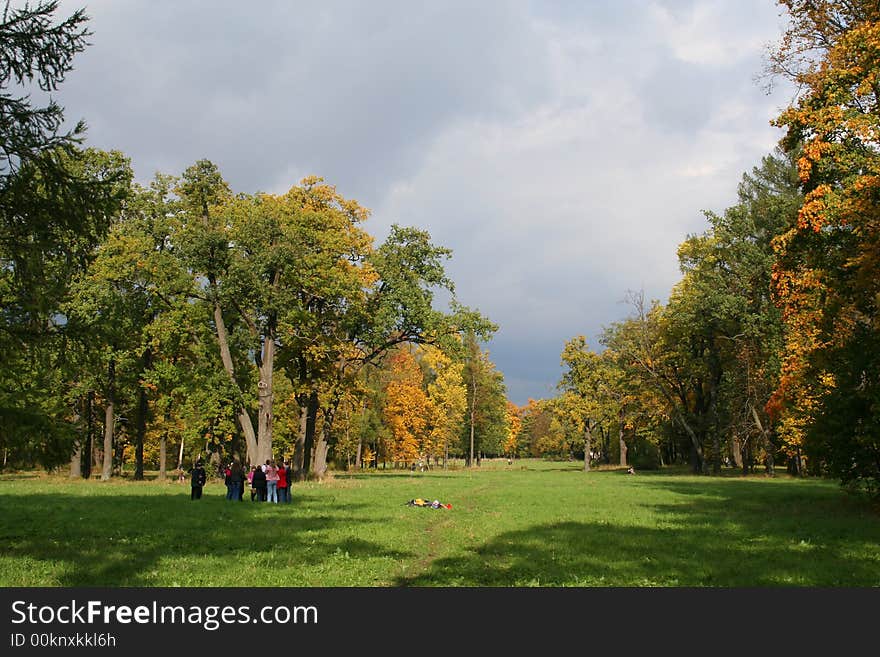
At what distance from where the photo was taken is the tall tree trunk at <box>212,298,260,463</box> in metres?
39.6

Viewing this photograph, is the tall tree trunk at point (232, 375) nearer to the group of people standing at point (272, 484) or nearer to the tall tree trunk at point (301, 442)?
the tall tree trunk at point (301, 442)

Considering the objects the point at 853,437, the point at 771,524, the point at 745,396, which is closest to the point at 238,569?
the point at 771,524

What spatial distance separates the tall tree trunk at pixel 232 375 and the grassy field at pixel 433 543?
11.5 meters

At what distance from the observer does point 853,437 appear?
21734 mm

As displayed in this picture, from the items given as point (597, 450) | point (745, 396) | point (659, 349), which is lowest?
point (597, 450)

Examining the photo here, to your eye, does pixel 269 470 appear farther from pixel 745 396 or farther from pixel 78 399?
pixel 745 396

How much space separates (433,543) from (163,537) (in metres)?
6.47

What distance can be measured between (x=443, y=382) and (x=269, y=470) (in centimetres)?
5601

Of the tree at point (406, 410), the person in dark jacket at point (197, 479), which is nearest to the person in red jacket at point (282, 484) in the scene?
the person in dark jacket at point (197, 479)

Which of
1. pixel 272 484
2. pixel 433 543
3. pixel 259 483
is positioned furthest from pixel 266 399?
pixel 433 543

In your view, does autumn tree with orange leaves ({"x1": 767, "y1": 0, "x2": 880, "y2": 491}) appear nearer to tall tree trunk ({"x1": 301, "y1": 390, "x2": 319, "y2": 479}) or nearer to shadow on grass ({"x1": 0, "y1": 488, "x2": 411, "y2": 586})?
shadow on grass ({"x1": 0, "y1": 488, "x2": 411, "y2": 586})

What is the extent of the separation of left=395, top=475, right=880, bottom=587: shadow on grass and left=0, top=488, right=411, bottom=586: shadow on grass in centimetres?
278

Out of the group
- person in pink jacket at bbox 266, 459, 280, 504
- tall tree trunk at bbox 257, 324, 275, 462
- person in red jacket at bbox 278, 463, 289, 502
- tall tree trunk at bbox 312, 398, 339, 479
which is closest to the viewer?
person in red jacket at bbox 278, 463, 289, 502

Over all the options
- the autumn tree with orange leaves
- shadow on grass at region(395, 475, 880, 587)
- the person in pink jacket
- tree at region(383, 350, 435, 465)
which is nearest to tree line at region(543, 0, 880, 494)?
the autumn tree with orange leaves
